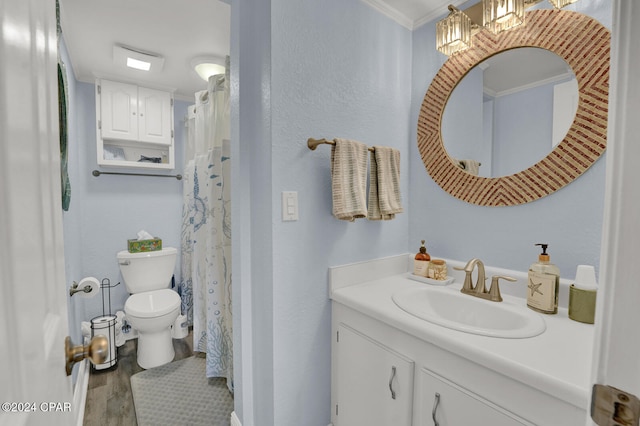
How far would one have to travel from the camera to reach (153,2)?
1542mm

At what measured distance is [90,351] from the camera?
54 centimetres

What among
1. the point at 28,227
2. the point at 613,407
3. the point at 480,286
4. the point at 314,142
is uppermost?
the point at 314,142

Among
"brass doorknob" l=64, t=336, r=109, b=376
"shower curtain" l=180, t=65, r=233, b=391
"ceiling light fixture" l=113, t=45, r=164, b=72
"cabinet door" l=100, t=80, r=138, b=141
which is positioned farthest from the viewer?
"cabinet door" l=100, t=80, r=138, b=141

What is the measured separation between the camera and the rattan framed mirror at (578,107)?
1.08 m

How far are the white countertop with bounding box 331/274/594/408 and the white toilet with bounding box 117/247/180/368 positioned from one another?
5.44 feet

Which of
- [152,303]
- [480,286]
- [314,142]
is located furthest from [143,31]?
[480,286]

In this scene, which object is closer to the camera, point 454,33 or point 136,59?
point 454,33

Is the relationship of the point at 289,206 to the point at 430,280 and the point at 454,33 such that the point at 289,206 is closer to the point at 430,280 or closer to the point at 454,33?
the point at 430,280

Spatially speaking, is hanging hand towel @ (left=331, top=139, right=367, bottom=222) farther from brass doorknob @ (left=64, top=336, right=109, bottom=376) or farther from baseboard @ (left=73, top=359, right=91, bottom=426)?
baseboard @ (left=73, top=359, right=91, bottom=426)

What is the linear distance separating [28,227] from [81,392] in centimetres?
201

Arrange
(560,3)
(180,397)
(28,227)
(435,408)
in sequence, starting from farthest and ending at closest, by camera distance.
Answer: (180,397), (560,3), (435,408), (28,227)

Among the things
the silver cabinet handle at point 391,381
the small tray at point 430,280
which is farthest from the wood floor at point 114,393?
the small tray at point 430,280

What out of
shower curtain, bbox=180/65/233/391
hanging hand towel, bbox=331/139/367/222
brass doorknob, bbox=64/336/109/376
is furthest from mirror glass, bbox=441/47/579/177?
brass doorknob, bbox=64/336/109/376

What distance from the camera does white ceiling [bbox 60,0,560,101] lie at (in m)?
1.56
